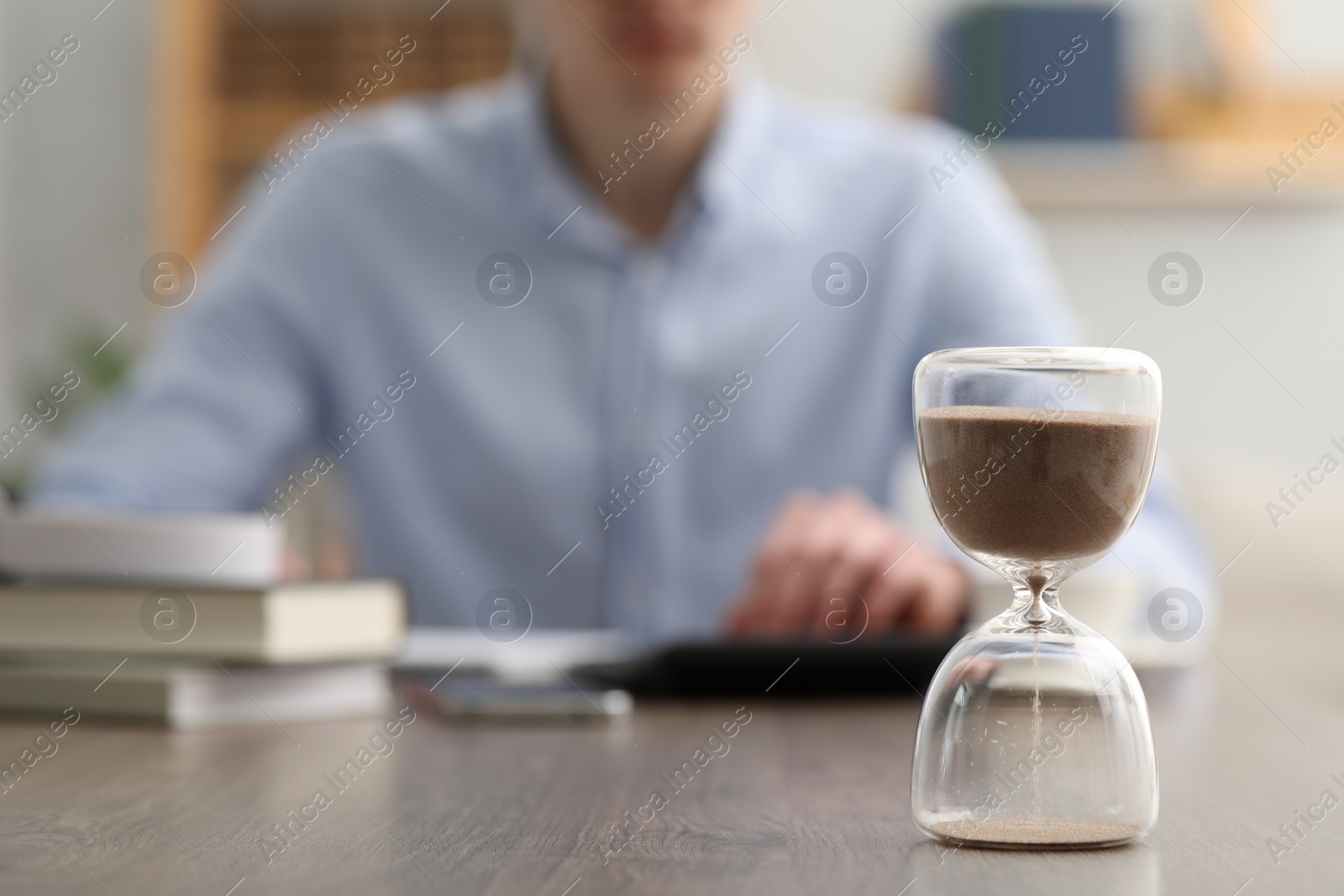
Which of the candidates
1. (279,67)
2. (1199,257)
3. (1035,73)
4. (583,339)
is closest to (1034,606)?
(583,339)

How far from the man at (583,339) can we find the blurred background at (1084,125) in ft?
3.16

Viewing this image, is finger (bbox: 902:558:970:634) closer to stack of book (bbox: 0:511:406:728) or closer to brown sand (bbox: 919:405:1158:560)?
stack of book (bbox: 0:511:406:728)

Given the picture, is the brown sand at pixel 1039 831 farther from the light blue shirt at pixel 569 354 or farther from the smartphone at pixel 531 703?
the light blue shirt at pixel 569 354

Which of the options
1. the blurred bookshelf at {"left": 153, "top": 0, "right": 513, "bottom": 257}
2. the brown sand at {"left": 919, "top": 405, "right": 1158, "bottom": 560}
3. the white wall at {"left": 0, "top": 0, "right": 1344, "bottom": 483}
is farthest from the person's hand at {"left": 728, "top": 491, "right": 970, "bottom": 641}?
the blurred bookshelf at {"left": 153, "top": 0, "right": 513, "bottom": 257}

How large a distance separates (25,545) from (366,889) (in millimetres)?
614

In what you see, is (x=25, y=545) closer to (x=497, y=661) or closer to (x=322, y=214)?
(x=497, y=661)

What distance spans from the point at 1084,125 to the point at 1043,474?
8.12 feet

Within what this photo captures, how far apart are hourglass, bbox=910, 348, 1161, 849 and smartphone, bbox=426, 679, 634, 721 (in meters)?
0.39

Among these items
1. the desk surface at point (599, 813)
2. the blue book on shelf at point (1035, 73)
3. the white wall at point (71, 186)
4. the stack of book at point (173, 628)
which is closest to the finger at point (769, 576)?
the desk surface at point (599, 813)

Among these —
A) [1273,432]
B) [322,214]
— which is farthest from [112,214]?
[1273,432]

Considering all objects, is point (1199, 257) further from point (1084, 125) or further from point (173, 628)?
point (173, 628)

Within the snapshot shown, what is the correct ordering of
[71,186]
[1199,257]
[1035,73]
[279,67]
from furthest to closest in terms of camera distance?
[71,186] < [279,67] < [1199,257] < [1035,73]

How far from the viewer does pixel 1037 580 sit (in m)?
0.57

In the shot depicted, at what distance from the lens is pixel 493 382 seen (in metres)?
1.86
